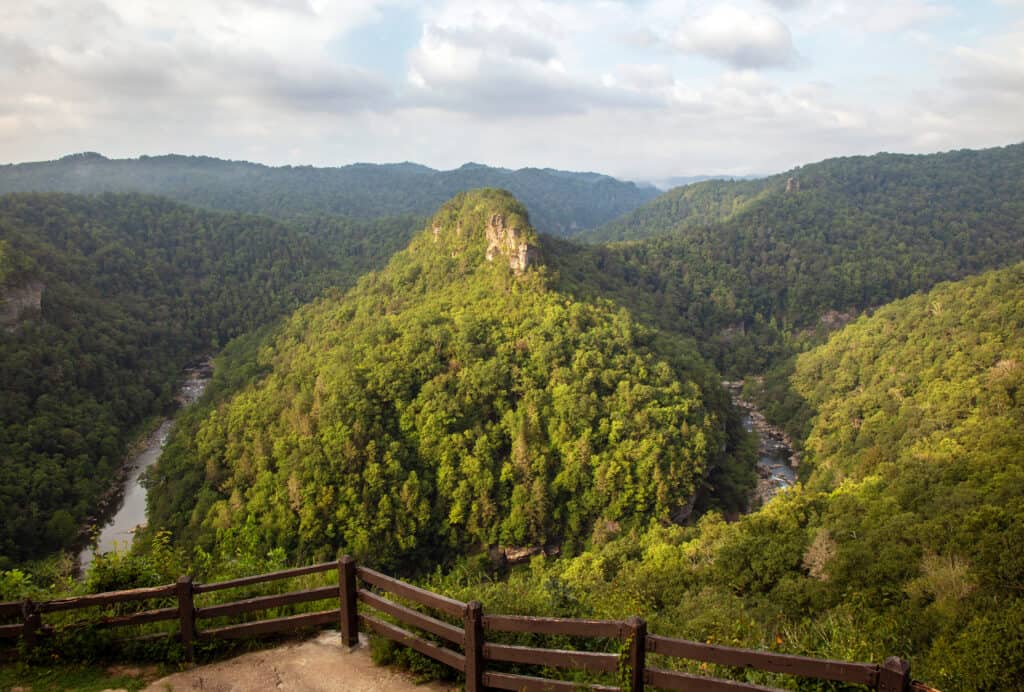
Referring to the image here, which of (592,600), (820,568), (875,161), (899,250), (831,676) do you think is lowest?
(820,568)

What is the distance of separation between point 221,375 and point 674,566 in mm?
69187

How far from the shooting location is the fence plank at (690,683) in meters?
6.07

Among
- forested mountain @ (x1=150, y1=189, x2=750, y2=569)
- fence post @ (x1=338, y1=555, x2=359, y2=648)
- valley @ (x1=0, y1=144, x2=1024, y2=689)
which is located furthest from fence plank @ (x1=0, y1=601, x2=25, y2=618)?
forested mountain @ (x1=150, y1=189, x2=750, y2=569)

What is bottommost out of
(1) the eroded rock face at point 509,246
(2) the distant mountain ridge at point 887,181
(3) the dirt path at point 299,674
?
(3) the dirt path at point 299,674

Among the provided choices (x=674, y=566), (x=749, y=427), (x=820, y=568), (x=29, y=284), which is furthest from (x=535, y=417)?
(x=29, y=284)

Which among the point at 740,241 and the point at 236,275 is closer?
the point at 236,275

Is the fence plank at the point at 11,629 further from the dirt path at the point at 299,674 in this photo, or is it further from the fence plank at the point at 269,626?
the fence plank at the point at 269,626

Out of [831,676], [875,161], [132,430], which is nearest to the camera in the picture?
[831,676]

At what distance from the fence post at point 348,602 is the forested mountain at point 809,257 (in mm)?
75984

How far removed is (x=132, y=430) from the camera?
72.6 metres

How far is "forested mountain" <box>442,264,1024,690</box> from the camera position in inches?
369

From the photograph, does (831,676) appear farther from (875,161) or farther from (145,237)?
(875,161)

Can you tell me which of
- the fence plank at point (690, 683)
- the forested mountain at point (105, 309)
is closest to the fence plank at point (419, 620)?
the fence plank at point (690, 683)

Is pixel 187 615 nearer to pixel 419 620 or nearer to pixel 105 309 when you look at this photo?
pixel 419 620
